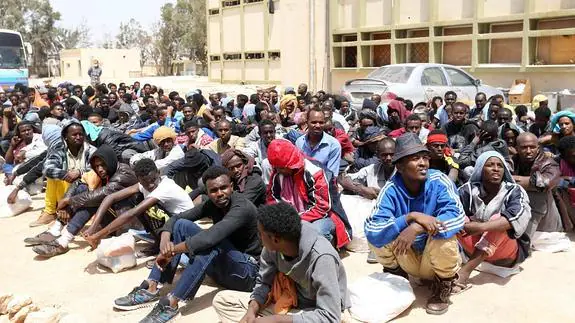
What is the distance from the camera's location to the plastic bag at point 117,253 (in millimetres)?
4355

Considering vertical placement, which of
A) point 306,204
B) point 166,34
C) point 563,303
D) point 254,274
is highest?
point 166,34

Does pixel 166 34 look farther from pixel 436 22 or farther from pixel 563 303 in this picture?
pixel 563 303

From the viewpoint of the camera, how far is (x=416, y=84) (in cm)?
1006

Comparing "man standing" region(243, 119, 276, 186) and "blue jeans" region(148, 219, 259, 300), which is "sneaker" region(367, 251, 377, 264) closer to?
"blue jeans" region(148, 219, 259, 300)

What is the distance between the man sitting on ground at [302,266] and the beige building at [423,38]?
12673 millimetres

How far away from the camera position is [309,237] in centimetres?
273

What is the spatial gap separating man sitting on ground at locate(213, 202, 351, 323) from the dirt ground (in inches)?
32.2

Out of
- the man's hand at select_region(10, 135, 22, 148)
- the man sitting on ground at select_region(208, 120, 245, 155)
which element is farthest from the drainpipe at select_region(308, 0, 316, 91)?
the man sitting on ground at select_region(208, 120, 245, 155)

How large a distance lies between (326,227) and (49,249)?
8.14ft

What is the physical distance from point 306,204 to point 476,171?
49.3 inches

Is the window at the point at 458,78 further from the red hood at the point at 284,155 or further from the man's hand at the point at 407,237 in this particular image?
the man's hand at the point at 407,237

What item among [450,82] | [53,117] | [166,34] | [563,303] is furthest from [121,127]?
[166,34]

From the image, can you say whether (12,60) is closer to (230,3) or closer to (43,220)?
(230,3)

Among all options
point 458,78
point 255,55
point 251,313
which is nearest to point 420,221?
point 251,313
